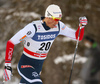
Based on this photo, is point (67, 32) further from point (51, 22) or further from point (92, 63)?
point (92, 63)

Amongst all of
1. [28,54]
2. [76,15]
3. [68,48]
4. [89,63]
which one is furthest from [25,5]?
[28,54]

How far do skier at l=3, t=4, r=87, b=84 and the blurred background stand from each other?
3.81m

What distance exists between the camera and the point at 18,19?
833cm

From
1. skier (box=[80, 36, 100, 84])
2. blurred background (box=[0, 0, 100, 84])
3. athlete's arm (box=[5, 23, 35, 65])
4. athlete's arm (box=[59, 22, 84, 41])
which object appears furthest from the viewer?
blurred background (box=[0, 0, 100, 84])

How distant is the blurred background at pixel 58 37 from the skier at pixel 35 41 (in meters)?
3.81

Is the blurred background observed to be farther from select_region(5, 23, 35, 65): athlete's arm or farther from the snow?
select_region(5, 23, 35, 65): athlete's arm

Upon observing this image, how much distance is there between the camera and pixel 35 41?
9.64 ft

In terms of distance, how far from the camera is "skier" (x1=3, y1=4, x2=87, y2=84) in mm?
2791

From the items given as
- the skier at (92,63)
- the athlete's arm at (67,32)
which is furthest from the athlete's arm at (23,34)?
the skier at (92,63)

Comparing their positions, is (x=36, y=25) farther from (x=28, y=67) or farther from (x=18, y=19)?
(x=18, y=19)

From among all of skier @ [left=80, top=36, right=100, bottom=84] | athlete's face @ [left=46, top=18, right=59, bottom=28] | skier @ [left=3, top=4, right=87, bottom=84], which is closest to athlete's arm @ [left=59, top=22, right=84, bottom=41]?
skier @ [left=3, top=4, right=87, bottom=84]

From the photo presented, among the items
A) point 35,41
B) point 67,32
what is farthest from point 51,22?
point 67,32

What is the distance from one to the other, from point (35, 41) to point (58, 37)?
199 inches

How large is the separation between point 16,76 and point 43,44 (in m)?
4.57
